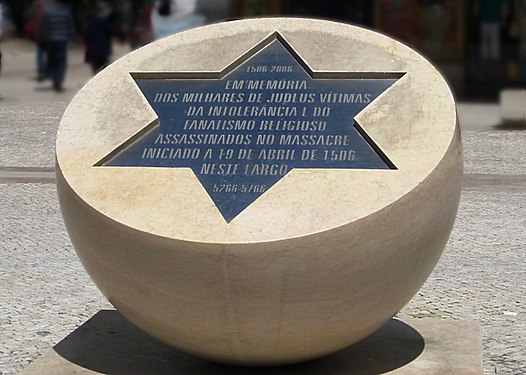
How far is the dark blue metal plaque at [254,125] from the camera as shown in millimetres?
5148

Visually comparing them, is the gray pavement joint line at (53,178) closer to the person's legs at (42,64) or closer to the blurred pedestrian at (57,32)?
the blurred pedestrian at (57,32)

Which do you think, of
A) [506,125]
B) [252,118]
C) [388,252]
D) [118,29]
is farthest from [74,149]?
[118,29]

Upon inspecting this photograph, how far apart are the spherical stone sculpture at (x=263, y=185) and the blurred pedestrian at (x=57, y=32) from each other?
41.7 feet

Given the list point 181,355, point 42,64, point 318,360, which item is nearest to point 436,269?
point 318,360

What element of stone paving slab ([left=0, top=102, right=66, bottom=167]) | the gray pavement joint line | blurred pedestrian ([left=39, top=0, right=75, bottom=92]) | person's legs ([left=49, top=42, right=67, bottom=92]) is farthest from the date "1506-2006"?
person's legs ([left=49, top=42, right=67, bottom=92])

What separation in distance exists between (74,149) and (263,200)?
105 cm

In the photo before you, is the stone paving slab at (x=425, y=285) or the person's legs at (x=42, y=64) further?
the person's legs at (x=42, y=64)

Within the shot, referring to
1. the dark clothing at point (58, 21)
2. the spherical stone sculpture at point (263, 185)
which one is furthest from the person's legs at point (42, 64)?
the spherical stone sculpture at point (263, 185)

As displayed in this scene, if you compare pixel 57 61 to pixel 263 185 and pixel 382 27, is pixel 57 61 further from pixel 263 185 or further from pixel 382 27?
pixel 263 185

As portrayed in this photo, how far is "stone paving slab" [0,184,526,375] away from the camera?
6125 millimetres

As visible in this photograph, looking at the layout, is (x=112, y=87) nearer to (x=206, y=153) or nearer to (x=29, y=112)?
(x=206, y=153)

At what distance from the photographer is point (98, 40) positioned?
18.2m

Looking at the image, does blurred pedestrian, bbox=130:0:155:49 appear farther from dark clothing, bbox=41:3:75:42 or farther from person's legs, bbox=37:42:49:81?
person's legs, bbox=37:42:49:81

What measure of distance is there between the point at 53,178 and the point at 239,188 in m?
6.54
